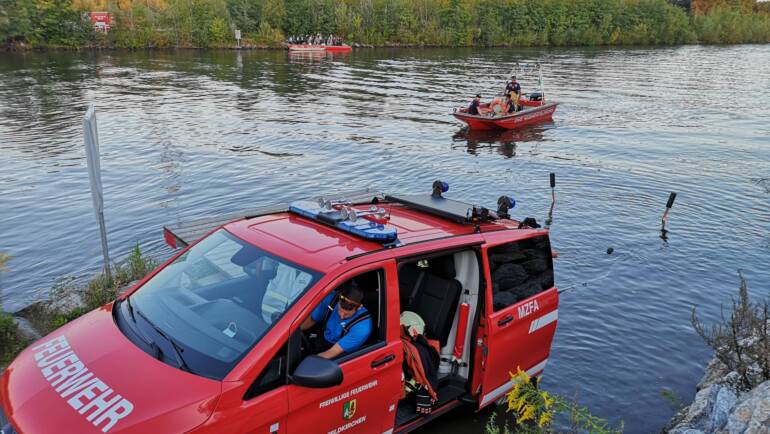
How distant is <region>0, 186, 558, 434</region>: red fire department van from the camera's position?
4027 mm

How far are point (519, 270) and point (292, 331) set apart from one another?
285 cm

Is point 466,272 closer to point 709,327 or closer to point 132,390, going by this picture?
point 132,390

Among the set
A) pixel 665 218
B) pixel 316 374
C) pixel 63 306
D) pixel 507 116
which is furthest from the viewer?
pixel 507 116

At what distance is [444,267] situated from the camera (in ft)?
19.7

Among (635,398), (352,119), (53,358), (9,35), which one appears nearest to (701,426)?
(635,398)

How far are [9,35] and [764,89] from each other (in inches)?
2385

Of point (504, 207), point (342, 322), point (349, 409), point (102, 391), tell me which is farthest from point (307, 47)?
point (102, 391)

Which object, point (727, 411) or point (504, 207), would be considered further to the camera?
point (504, 207)

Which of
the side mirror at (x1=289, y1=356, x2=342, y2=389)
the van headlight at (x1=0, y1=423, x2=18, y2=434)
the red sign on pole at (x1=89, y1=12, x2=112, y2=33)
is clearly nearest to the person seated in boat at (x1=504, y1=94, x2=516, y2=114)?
the side mirror at (x1=289, y1=356, x2=342, y2=389)

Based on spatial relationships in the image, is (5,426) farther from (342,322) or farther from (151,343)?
(342,322)

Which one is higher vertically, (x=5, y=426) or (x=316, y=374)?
(x=316, y=374)

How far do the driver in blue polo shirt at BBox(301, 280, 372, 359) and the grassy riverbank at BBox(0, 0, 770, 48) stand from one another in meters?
61.3

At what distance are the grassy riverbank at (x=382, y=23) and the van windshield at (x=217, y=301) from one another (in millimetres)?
60621

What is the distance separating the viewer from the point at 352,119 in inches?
1103
